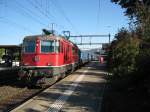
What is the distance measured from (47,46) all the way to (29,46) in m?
1.11

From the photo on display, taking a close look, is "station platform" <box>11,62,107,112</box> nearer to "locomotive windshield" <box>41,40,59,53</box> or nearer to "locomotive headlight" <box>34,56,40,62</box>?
"locomotive headlight" <box>34,56,40,62</box>

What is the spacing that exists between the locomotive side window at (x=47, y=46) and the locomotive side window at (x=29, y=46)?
54 cm

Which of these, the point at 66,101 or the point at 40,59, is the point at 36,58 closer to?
the point at 40,59

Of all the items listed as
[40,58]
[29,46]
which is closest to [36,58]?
[40,58]

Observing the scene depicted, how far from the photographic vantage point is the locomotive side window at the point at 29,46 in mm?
24205

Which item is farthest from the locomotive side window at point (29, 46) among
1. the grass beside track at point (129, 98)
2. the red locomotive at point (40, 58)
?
the grass beside track at point (129, 98)

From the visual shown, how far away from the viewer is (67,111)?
13.9 m

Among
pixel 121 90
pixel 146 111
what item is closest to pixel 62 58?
pixel 121 90

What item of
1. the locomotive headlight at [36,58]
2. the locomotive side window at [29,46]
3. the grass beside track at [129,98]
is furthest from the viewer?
the locomotive side window at [29,46]

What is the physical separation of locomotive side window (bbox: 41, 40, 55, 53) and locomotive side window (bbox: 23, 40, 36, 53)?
0.54m

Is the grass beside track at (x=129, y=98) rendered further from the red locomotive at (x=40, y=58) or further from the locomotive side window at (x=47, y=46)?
the locomotive side window at (x=47, y=46)

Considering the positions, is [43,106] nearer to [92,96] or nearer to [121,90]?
[92,96]

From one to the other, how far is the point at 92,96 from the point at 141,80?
2750 millimetres

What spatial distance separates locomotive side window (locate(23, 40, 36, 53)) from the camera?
2420cm
